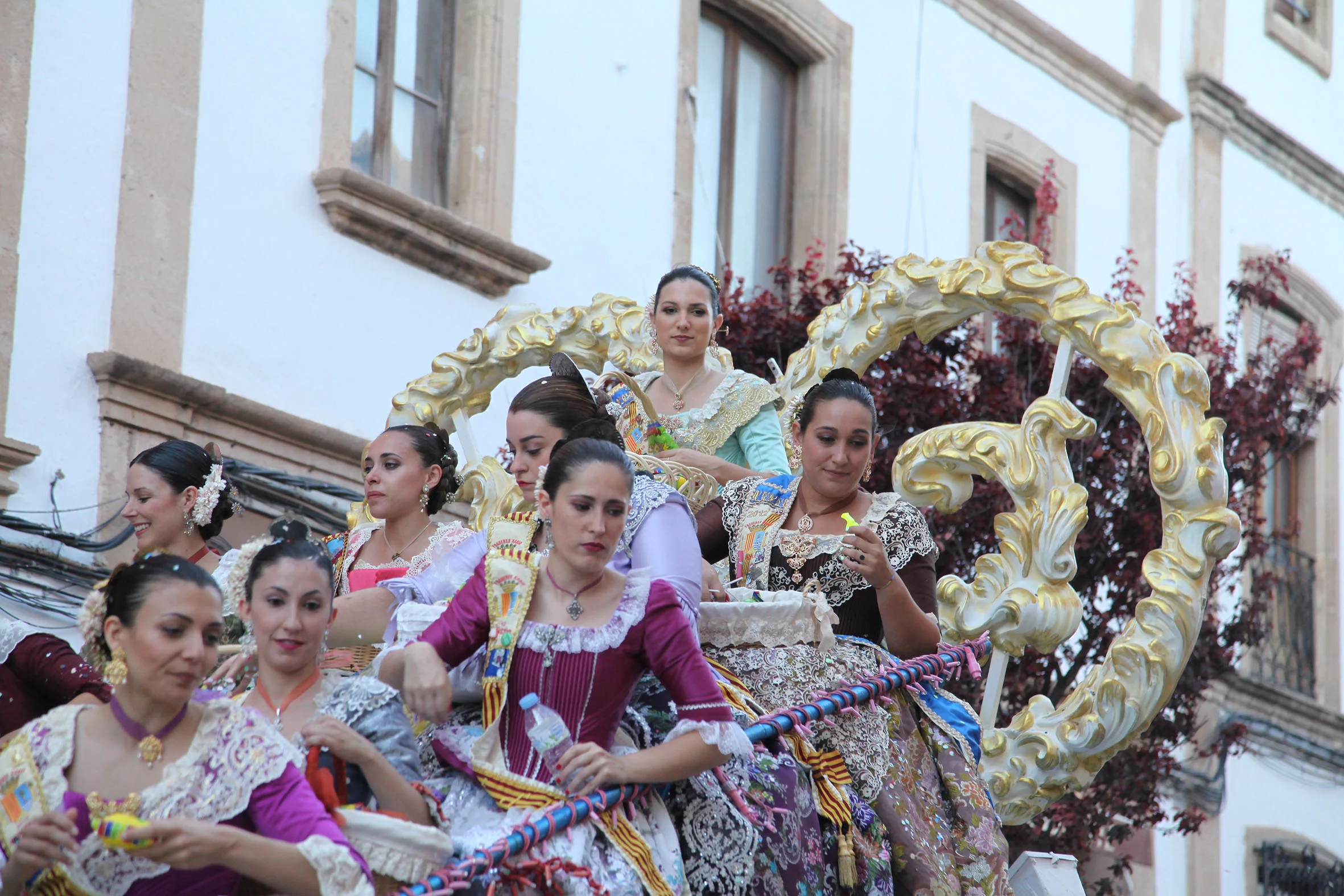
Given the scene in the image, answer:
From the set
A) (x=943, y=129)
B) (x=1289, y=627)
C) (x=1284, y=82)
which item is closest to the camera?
(x=943, y=129)

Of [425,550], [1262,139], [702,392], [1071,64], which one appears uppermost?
[1262,139]

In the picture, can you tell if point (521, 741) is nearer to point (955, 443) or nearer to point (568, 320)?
point (955, 443)

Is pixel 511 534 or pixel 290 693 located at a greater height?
pixel 511 534

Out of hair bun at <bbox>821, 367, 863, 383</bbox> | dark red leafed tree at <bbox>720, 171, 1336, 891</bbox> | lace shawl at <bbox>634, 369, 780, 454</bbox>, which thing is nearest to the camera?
hair bun at <bbox>821, 367, 863, 383</bbox>

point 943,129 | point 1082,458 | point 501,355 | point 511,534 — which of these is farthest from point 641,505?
point 943,129

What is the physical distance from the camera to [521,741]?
3.89 m

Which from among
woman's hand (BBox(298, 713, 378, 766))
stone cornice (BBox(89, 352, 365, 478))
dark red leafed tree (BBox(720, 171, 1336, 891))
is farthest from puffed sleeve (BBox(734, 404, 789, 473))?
dark red leafed tree (BBox(720, 171, 1336, 891))

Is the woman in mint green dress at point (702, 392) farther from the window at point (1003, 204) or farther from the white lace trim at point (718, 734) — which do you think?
the window at point (1003, 204)

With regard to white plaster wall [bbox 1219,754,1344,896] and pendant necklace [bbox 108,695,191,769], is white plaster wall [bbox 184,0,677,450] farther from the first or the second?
white plaster wall [bbox 1219,754,1344,896]

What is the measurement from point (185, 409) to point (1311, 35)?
480 inches

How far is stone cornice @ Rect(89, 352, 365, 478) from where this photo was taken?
7.97 metres

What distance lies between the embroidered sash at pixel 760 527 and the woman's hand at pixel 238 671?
1.37 metres

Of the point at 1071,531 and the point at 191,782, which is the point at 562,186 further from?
the point at 191,782

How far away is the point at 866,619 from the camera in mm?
5039
